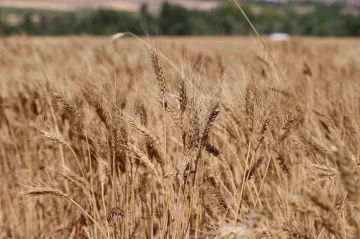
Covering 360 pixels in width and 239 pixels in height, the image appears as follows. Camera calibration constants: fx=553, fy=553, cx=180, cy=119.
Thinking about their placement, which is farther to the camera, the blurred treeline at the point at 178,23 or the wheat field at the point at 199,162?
the blurred treeline at the point at 178,23

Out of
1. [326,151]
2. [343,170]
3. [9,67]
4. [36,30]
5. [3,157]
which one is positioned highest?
[36,30]

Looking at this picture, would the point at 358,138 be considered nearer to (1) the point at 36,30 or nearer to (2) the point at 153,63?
(2) the point at 153,63

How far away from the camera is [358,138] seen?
1259 millimetres

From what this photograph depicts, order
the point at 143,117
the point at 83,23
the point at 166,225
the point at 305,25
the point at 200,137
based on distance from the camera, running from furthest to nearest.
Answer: the point at 305,25 < the point at 83,23 < the point at 143,117 < the point at 166,225 < the point at 200,137

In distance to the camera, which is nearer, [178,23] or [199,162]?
[199,162]

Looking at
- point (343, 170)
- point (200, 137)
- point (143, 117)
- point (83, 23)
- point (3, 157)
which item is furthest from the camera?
point (83, 23)

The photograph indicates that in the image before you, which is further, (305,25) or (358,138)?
(305,25)

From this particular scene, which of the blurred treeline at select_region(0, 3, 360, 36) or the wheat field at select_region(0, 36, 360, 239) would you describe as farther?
the blurred treeline at select_region(0, 3, 360, 36)

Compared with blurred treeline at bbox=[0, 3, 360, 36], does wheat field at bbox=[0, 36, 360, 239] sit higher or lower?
lower

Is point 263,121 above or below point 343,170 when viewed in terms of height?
above

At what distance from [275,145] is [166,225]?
321mm

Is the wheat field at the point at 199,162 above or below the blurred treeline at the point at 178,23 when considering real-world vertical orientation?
below

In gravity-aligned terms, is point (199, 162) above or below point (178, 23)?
below

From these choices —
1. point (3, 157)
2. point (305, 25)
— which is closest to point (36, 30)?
point (305, 25)
